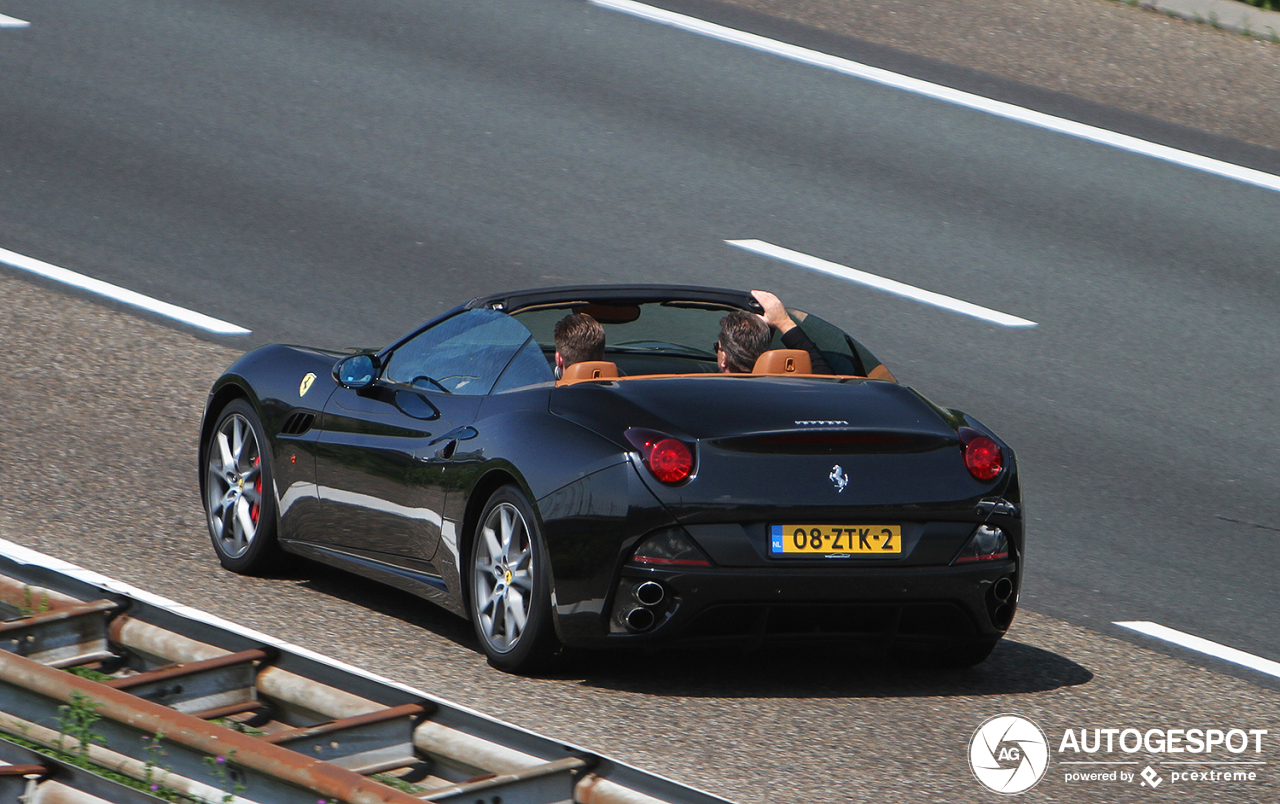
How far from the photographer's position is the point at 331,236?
502 inches

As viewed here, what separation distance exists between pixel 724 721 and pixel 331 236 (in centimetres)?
733

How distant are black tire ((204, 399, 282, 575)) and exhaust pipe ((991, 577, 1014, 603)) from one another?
9.38 ft

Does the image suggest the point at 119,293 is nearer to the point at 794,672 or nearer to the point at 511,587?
the point at 511,587

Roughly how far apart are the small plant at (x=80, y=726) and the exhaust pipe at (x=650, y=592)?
66.3 inches

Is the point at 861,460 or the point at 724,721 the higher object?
the point at 861,460

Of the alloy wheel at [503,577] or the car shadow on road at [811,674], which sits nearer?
the alloy wheel at [503,577]

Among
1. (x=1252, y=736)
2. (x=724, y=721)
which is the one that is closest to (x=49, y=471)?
(x=724, y=721)

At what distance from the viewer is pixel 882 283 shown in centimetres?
1242

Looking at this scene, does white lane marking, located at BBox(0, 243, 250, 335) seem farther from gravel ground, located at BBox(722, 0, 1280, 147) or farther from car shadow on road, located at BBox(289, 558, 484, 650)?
gravel ground, located at BBox(722, 0, 1280, 147)

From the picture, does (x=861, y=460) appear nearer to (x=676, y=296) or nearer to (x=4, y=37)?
(x=676, y=296)

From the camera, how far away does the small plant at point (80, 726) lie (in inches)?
200

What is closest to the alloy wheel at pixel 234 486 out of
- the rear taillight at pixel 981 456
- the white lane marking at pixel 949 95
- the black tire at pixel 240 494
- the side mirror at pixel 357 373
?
the black tire at pixel 240 494

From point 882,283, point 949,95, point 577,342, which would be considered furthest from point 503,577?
point 949,95

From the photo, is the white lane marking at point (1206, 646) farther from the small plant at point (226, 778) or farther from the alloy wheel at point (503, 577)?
the small plant at point (226, 778)
